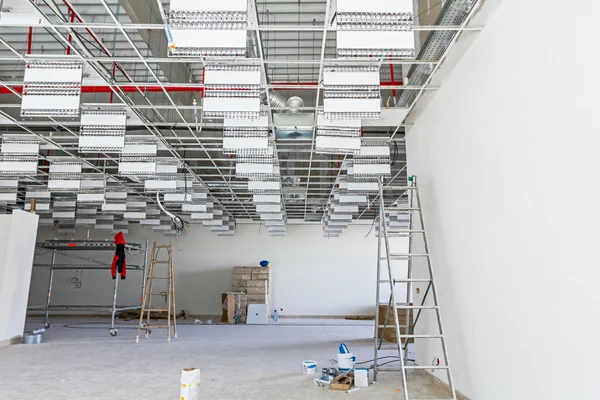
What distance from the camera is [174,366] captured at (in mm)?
6020

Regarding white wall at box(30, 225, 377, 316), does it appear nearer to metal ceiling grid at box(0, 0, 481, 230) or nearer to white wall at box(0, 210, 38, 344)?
metal ceiling grid at box(0, 0, 481, 230)

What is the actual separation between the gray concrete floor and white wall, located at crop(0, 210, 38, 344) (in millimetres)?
618

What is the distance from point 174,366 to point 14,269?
4.52 m

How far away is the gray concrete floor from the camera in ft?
15.1

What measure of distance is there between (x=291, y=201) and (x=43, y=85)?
338 inches

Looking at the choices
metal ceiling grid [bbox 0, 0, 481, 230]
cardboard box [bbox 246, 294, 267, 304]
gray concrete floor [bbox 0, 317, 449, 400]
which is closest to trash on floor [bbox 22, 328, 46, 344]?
gray concrete floor [bbox 0, 317, 449, 400]

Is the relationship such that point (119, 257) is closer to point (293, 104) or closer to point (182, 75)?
point (182, 75)

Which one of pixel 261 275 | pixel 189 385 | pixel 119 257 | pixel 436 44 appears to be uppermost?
pixel 436 44

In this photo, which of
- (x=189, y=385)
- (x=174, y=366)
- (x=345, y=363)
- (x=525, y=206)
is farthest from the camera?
(x=174, y=366)

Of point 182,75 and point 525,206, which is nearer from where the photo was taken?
point 525,206

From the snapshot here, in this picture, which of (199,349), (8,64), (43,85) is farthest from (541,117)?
(8,64)

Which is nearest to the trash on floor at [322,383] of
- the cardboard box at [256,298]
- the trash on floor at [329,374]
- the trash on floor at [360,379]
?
the trash on floor at [329,374]

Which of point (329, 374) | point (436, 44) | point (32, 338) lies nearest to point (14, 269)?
point (32, 338)

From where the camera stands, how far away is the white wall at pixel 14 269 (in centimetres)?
785
